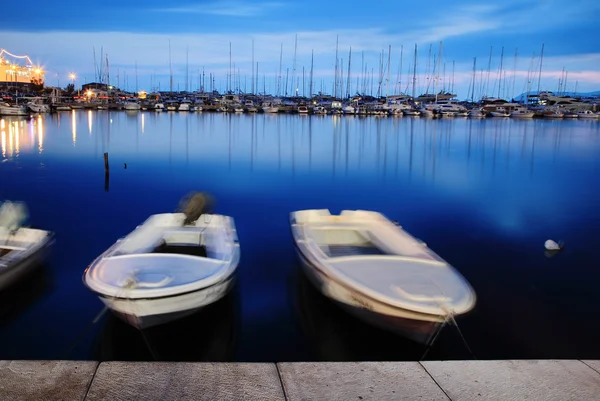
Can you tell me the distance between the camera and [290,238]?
12289 mm

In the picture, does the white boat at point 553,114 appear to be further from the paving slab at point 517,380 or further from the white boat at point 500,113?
the paving slab at point 517,380

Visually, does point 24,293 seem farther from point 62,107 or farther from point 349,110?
point 349,110

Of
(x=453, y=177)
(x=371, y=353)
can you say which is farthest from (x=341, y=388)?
(x=453, y=177)

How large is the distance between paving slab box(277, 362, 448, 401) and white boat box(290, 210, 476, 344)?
1552 millimetres

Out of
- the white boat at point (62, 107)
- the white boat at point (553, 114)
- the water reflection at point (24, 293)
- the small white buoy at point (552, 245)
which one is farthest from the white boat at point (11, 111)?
the white boat at point (553, 114)

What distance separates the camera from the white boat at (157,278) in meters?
6.08

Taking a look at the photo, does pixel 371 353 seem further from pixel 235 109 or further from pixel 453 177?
pixel 235 109

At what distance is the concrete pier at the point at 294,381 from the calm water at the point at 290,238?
87.5 inches

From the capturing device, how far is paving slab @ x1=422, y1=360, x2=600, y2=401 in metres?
4.02

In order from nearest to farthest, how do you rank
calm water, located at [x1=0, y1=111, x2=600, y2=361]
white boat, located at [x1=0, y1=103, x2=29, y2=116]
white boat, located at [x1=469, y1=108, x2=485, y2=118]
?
calm water, located at [x1=0, y1=111, x2=600, y2=361] → white boat, located at [x1=0, y1=103, x2=29, y2=116] → white boat, located at [x1=469, y1=108, x2=485, y2=118]

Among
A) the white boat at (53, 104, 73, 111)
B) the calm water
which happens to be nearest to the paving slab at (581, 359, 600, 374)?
the calm water

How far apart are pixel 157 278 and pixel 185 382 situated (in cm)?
260

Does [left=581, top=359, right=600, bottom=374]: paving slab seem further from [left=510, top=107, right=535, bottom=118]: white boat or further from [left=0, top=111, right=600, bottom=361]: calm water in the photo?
[left=510, top=107, right=535, bottom=118]: white boat

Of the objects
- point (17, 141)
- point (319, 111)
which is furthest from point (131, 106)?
point (17, 141)
